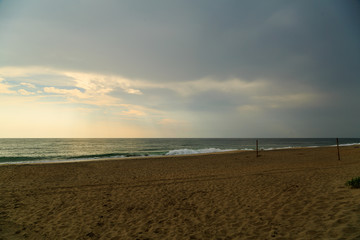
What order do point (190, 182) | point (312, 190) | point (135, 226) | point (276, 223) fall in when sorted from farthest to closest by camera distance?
point (190, 182), point (312, 190), point (135, 226), point (276, 223)

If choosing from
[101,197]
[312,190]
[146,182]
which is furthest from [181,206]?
[312,190]

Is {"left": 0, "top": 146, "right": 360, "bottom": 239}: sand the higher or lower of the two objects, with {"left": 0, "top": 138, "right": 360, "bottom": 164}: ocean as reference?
higher

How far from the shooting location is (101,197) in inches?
360

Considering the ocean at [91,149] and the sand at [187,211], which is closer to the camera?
the sand at [187,211]

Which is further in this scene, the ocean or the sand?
the ocean

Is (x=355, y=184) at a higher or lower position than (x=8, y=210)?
higher

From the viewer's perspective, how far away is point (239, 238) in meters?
4.72

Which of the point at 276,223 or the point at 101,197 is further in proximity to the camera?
the point at 101,197

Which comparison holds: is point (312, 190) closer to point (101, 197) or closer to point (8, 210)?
point (101, 197)

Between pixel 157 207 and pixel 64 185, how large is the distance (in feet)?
25.5

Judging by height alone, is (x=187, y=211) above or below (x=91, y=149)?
above

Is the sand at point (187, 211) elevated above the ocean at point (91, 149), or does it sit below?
above

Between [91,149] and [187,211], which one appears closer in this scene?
[187,211]

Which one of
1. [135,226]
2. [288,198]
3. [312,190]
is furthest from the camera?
[312,190]
